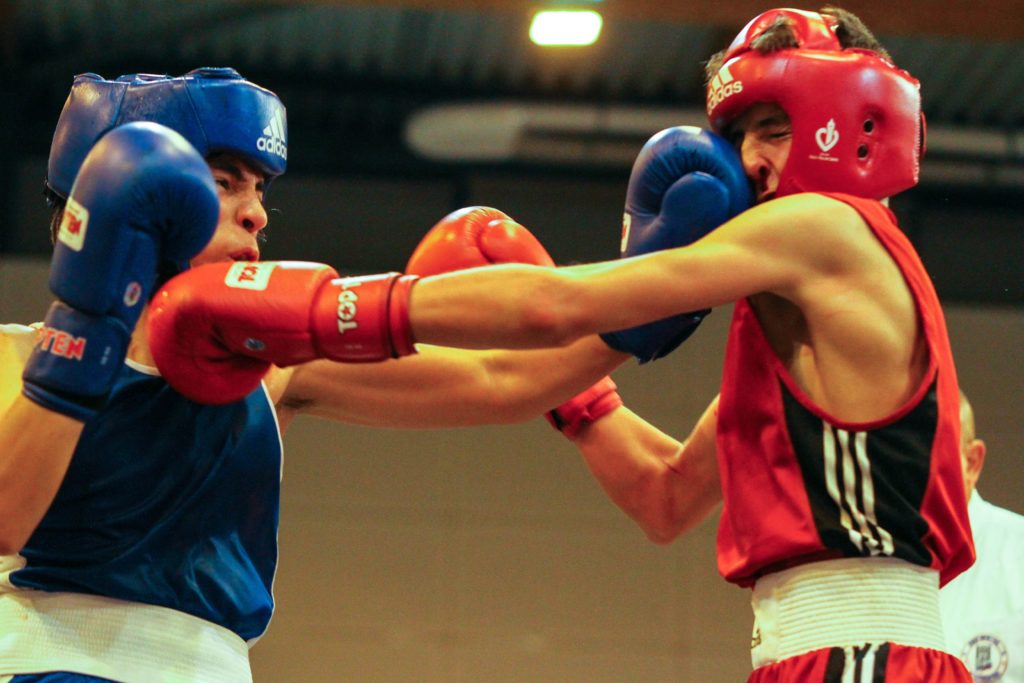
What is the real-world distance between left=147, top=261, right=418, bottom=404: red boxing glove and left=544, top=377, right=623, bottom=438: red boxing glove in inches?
29.7

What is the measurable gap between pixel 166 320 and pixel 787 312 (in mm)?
980

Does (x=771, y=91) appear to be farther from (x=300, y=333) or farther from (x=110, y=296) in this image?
(x=110, y=296)

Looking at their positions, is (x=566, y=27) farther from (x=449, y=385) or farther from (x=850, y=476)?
(x=850, y=476)

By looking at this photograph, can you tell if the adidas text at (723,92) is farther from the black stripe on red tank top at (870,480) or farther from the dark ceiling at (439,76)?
the dark ceiling at (439,76)

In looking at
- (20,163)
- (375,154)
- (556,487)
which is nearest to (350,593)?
(556,487)

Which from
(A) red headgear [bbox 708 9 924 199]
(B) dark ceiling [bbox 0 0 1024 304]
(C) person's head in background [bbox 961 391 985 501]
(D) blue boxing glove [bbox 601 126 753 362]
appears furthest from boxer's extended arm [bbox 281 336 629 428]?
(B) dark ceiling [bbox 0 0 1024 304]

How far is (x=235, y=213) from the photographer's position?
89.7 inches

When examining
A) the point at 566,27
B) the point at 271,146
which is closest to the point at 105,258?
the point at 271,146

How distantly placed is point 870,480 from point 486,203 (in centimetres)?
521

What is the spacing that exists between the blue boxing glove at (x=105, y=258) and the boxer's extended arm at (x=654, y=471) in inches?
42.0

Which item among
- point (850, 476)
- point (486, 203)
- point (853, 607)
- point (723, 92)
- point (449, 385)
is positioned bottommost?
point (486, 203)

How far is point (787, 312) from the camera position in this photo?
86.0 inches

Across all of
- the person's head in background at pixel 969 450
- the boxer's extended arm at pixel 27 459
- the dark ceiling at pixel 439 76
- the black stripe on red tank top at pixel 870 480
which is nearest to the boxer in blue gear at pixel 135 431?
the boxer's extended arm at pixel 27 459

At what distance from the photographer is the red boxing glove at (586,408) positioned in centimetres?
271
